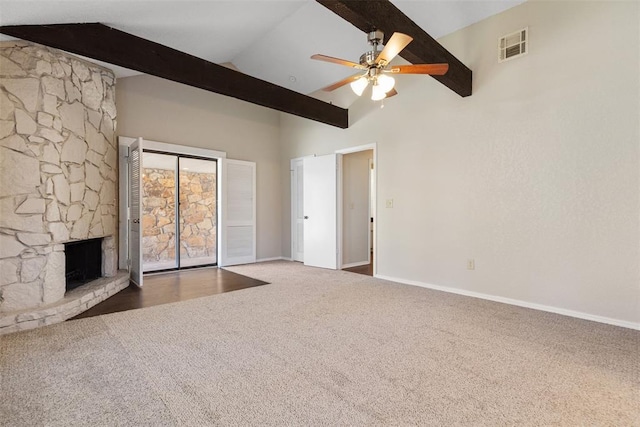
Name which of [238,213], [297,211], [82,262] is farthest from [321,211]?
[82,262]

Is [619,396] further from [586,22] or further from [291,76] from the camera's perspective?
[291,76]

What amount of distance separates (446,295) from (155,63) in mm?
4204

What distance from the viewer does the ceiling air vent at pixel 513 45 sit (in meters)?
3.38

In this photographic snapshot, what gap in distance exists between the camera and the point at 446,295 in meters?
3.85

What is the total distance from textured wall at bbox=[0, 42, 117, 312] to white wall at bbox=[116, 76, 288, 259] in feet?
3.83

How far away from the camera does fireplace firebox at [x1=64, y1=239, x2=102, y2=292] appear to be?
388 cm

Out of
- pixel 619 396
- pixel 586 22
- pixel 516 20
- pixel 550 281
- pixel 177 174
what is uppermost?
pixel 516 20

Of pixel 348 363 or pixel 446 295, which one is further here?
pixel 446 295

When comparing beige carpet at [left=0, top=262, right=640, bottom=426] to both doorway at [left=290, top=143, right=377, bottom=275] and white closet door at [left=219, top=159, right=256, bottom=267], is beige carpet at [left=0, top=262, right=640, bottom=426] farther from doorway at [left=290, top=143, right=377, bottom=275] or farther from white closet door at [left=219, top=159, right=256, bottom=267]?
white closet door at [left=219, top=159, right=256, bottom=267]

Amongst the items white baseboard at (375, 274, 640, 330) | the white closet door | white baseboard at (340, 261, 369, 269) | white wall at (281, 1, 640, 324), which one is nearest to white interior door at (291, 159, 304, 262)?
the white closet door

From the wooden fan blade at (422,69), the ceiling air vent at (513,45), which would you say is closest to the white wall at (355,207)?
the ceiling air vent at (513,45)

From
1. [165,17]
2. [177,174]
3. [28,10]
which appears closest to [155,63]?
[165,17]

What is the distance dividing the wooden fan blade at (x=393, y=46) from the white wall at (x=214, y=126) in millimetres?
3990

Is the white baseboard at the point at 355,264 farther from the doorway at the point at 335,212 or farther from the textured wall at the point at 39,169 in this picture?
the textured wall at the point at 39,169
